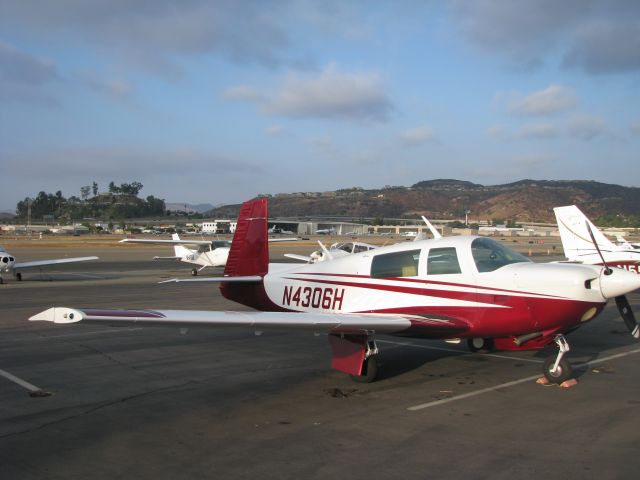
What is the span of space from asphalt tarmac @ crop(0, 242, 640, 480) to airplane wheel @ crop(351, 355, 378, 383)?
0.18 m

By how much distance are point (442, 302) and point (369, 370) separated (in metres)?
1.34

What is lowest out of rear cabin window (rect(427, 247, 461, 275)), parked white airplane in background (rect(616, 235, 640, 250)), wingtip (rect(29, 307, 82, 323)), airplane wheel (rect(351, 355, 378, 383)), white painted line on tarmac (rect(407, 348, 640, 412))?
white painted line on tarmac (rect(407, 348, 640, 412))

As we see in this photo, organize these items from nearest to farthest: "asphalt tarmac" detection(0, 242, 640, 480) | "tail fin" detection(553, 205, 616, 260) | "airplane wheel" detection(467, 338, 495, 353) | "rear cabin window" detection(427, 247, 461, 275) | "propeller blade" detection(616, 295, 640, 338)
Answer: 1. "asphalt tarmac" detection(0, 242, 640, 480)
2. "rear cabin window" detection(427, 247, 461, 275)
3. "propeller blade" detection(616, 295, 640, 338)
4. "airplane wheel" detection(467, 338, 495, 353)
5. "tail fin" detection(553, 205, 616, 260)

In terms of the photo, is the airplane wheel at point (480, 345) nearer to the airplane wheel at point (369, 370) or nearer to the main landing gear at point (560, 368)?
the main landing gear at point (560, 368)

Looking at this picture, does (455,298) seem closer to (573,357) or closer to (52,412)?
(573,357)

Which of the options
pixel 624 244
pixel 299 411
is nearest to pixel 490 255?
pixel 299 411

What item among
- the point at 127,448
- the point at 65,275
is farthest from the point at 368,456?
the point at 65,275

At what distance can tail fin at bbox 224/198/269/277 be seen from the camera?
34.9 ft

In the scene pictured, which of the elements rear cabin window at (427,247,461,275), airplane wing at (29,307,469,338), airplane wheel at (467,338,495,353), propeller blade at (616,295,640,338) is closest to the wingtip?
airplane wing at (29,307,469,338)

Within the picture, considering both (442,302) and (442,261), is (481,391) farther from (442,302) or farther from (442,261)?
(442,261)

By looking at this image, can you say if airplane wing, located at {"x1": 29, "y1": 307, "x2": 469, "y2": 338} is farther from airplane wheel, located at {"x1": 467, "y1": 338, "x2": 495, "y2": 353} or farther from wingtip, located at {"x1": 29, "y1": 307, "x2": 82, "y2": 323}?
airplane wheel, located at {"x1": 467, "y1": 338, "x2": 495, "y2": 353}

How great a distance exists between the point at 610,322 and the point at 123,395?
11.2 m

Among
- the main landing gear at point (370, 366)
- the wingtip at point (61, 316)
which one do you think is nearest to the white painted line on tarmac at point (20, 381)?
the wingtip at point (61, 316)

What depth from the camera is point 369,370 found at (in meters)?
7.88
